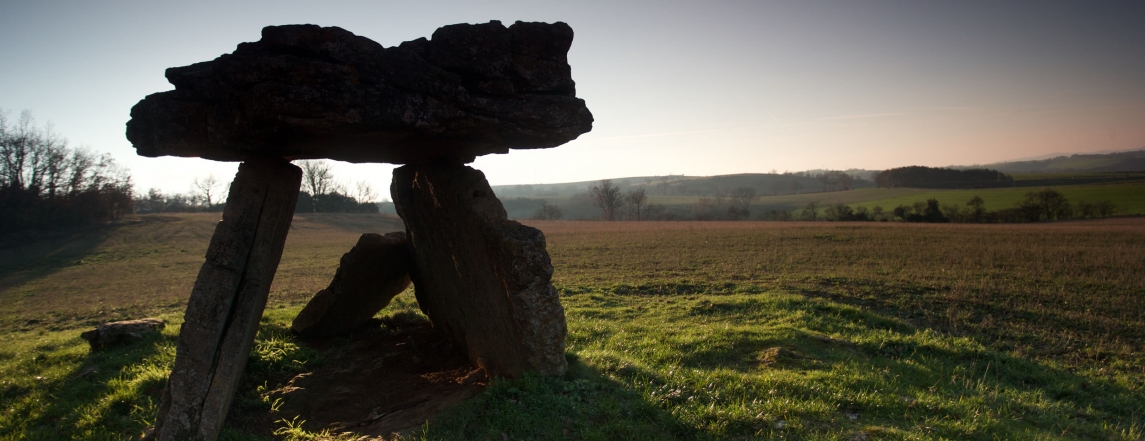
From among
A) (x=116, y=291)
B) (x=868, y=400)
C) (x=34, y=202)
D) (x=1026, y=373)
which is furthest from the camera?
(x=34, y=202)

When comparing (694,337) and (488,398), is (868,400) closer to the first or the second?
(694,337)

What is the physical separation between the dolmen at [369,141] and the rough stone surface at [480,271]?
3 cm

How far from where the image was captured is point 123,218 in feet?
163

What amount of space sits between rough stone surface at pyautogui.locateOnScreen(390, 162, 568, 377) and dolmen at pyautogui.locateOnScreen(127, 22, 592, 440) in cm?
3

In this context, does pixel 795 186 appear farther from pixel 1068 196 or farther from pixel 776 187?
pixel 1068 196

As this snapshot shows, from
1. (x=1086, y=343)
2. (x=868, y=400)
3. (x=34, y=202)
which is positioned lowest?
(x=1086, y=343)

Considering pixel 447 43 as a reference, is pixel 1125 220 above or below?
below

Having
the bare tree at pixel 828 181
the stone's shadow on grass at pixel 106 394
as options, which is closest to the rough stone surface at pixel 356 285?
the stone's shadow on grass at pixel 106 394

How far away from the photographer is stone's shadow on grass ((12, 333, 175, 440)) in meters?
7.42

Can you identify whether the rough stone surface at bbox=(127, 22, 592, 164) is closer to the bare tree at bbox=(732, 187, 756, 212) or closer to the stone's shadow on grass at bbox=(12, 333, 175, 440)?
the stone's shadow on grass at bbox=(12, 333, 175, 440)

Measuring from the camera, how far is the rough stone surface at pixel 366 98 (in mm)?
7164

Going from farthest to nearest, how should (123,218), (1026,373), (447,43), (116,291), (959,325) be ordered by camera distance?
(123,218) → (116,291) → (959,325) → (1026,373) → (447,43)

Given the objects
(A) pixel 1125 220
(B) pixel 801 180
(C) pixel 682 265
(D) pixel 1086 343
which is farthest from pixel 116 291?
(B) pixel 801 180

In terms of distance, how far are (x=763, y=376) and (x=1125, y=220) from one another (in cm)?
4429
